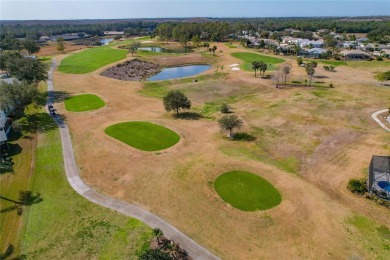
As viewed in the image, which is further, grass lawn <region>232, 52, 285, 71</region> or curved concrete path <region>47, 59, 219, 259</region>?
grass lawn <region>232, 52, 285, 71</region>

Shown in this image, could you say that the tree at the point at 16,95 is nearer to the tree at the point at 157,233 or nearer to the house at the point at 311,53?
the tree at the point at 157,233

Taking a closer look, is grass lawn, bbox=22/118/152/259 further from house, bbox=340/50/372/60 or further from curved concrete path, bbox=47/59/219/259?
house, bbox=340/50/372/60

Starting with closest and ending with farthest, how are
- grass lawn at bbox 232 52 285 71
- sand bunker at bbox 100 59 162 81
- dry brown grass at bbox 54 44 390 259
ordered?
dry brown grass at bbox 54 44 390 259 → sand bunker at bbox 100 59 162 81 → grass lawn at bbox 232 52 285 71

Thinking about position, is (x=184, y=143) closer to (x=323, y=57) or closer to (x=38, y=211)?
(x=38, y=211)

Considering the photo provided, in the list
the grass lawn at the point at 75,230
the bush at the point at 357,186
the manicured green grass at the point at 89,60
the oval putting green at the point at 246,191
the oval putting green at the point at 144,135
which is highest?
the manicured green grass at the point at 89,60

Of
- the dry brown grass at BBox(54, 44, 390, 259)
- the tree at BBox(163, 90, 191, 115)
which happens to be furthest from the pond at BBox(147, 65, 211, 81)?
the tree at BBox(163, 90, 191, 115)

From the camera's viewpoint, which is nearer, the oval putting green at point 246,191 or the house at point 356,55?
the oval putting green at point 246,191

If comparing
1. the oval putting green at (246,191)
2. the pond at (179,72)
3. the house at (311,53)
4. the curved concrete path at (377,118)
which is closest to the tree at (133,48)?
the pond at (179,72)
